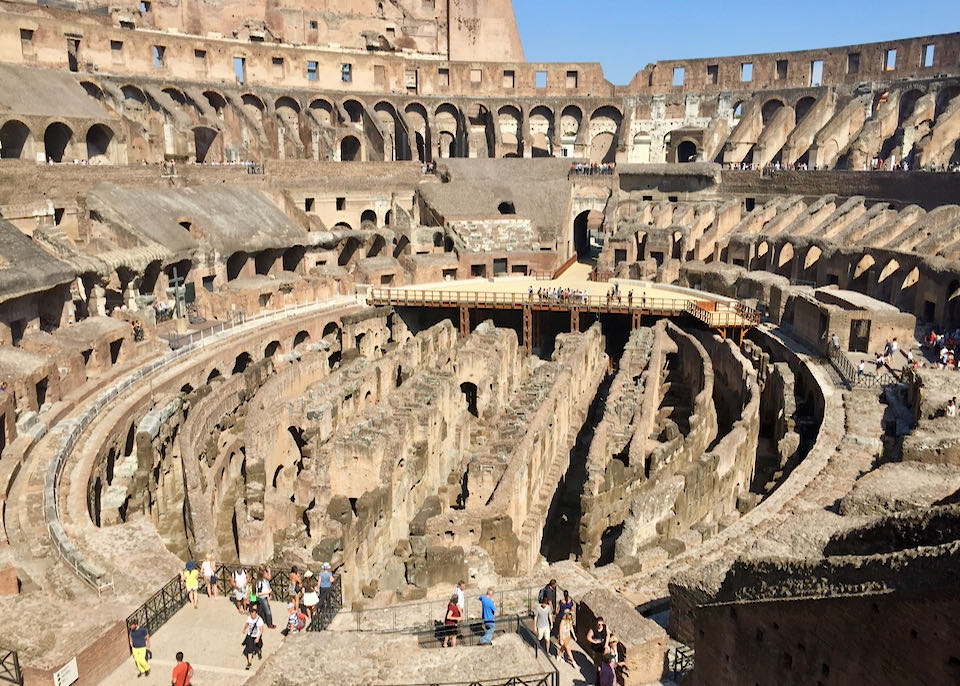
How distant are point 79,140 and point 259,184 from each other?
25.8 ft

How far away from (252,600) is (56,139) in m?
31.3

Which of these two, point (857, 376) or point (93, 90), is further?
point (93, 90)

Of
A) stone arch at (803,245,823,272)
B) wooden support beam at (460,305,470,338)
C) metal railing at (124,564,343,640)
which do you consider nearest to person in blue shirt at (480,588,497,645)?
metal railing at (124,564,343,640)

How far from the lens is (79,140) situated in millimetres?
34188

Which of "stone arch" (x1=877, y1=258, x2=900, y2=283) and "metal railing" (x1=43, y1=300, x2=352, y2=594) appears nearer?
"metal railing" (x1=43, y1=300, x2=352, y2=594)

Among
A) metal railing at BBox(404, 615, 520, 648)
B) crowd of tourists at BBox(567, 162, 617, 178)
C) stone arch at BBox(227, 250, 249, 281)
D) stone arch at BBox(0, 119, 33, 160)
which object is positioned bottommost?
metal railing at BBox(404, 615, 520, 648)

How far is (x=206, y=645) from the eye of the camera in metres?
9.86

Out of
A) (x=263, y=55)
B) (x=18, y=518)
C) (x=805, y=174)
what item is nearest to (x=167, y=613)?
(x=18, y=518)

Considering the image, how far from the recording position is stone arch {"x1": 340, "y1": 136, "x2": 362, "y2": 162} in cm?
4744

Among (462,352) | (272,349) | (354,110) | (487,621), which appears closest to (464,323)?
(272,349)

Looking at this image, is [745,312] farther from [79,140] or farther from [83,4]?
[83,4]

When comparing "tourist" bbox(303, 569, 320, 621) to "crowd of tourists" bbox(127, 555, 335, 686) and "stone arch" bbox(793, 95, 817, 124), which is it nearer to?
"crowd of tourists" bbox(127, 555, 335, 686)

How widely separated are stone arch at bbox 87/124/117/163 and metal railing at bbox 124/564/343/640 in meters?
29.7

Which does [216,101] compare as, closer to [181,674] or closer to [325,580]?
[325,580]
